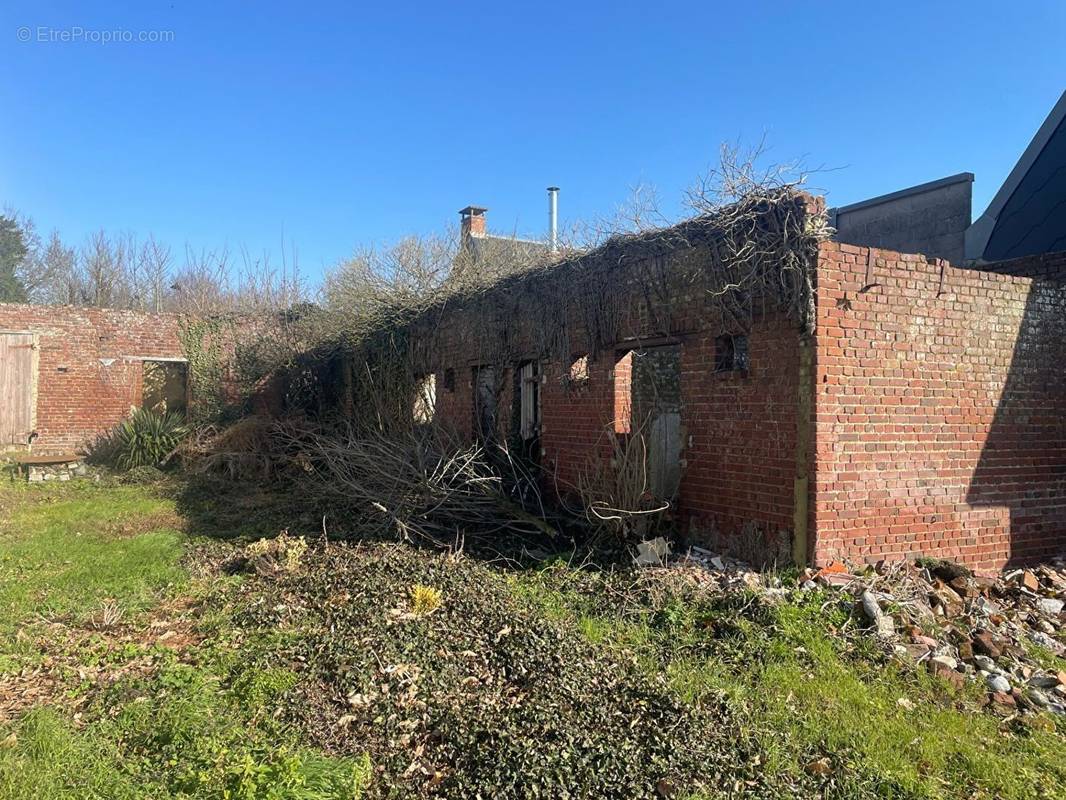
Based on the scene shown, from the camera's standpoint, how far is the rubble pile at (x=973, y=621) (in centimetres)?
436

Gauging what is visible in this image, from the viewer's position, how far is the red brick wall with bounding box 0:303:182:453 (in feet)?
52.7

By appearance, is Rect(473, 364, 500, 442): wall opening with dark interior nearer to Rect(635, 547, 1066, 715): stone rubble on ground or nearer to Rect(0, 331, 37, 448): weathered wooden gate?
Rect(635, 547, 1066, 715): stone rubble on ground

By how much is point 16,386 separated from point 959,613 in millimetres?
18260

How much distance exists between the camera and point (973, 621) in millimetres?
5152

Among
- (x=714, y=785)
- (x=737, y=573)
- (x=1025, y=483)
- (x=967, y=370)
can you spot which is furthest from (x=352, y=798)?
(x=1025, y=483)

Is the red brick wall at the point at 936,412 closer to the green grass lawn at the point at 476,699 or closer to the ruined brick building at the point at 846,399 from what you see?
the ruined brick building at the point at 846,399

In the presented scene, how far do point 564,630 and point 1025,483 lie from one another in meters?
4.99

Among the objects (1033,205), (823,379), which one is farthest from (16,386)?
(1033,205)

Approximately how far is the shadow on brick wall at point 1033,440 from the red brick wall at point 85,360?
16941 mm

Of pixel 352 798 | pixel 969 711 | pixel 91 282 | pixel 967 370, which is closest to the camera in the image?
pixel 352 798

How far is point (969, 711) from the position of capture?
401 cm

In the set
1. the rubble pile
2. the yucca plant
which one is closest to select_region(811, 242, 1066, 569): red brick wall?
the rubble pile

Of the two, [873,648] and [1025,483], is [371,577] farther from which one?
[1025,483]

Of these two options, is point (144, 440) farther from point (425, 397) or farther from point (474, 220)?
point (474, 220)
